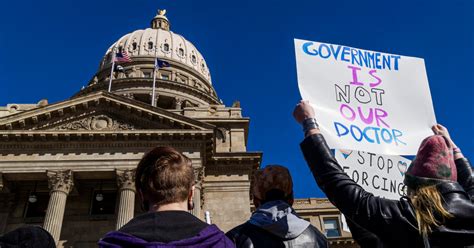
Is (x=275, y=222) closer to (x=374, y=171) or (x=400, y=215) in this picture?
(x=400, y=215)

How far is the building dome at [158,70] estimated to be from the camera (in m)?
51.2

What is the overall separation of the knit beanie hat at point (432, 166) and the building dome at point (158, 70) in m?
41.1

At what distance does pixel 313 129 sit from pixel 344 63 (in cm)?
241

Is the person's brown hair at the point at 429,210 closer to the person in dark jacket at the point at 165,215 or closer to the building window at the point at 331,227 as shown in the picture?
the person in dark jacket at the point at 165,215

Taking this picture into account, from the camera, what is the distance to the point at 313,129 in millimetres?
3027

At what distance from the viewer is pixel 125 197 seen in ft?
70.6

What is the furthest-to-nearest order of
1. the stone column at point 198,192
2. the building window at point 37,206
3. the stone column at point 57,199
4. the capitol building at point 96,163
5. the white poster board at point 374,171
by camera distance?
the building window at point 37,206
the capitol building at point 96,163
the stone column at point 198,192
the stone column at point 57,199
the white poster board at point 374,171

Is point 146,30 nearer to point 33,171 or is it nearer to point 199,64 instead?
point 199,64

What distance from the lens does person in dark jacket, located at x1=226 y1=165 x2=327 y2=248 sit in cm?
365

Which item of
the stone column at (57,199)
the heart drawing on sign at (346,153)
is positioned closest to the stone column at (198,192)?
the stone column at (57,199)

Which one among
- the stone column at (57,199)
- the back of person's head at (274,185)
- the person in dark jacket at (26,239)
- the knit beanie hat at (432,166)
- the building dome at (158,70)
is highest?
the building dome at (158,70)

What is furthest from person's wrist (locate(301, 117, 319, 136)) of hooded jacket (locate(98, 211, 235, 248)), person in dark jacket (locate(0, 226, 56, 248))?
person in dark jacket (locate(0, 226, 56, 248))

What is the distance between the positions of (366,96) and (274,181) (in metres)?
1.80

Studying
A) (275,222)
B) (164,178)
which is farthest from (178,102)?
(164,178)
